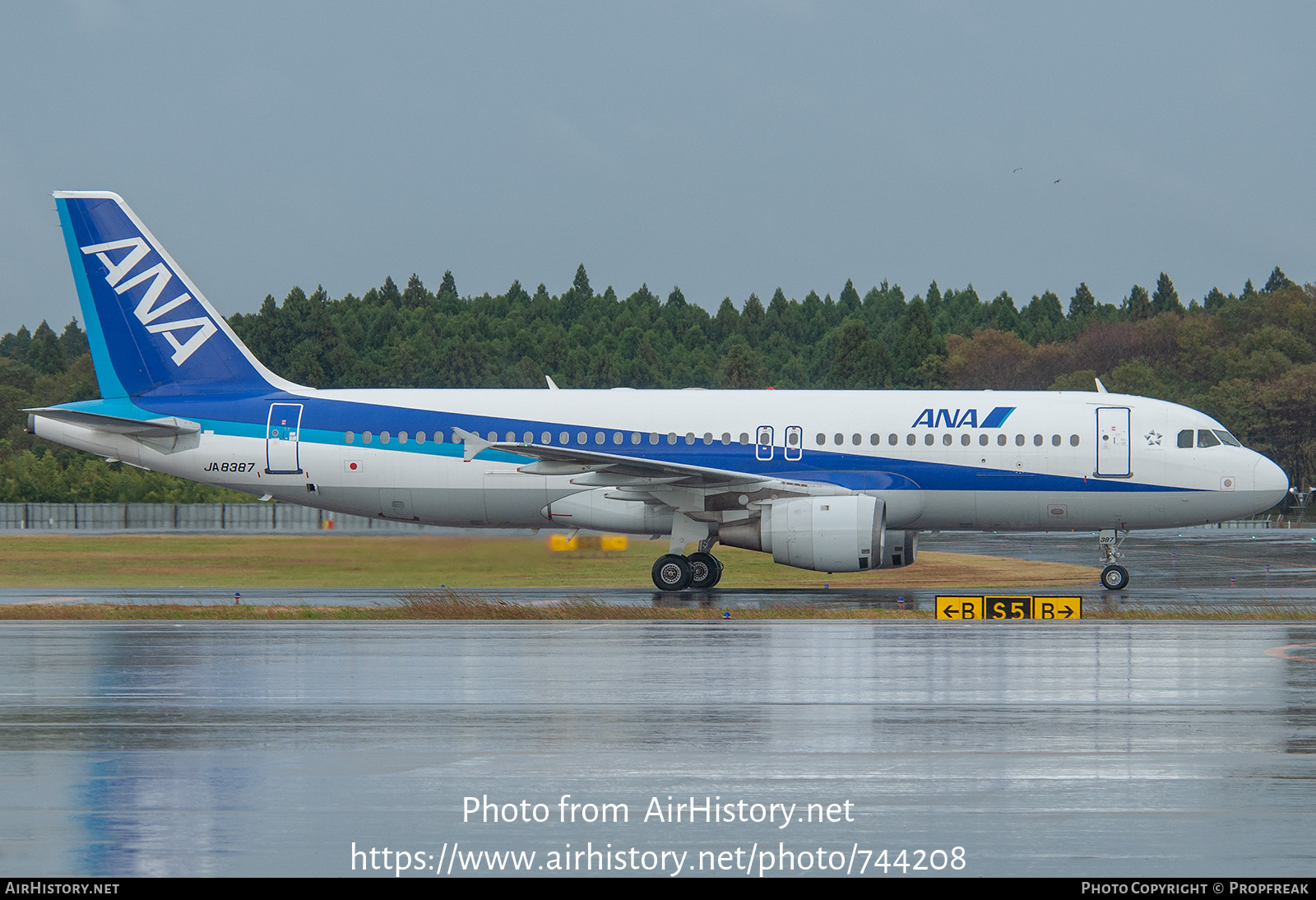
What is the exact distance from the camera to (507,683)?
15805 millimetres

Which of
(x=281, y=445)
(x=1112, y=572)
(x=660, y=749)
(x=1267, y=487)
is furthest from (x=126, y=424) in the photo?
(x=1267, y=487)

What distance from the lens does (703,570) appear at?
1126 inches

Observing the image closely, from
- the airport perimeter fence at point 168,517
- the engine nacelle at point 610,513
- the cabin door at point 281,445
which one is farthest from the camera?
the airport perimeter fence at point 168,517

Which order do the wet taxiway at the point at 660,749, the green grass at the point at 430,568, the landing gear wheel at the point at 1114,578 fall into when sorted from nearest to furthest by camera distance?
1. the wet taxiway at the point at 660,749
2. the landing gear wheel at the point at 1114,578
3. the green grass at the point at 430,568

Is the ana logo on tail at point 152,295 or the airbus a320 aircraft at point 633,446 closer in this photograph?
the airbus a320 aircraft at point 633,446

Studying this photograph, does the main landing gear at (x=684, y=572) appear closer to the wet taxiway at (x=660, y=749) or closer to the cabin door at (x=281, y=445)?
the cabin door at (x=281, y=445)

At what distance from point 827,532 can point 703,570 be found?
3.13 meters

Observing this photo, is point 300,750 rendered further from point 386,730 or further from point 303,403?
point 303,403

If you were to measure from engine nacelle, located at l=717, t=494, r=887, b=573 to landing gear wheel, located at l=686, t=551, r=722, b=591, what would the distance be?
172 cm

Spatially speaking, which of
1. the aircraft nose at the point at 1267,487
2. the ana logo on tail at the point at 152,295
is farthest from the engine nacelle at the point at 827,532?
the ana logo on tail at the point at 152,295

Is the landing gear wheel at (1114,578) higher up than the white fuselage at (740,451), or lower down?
lower down

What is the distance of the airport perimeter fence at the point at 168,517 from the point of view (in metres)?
60.4

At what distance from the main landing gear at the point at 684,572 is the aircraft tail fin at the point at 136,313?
9.07 metres

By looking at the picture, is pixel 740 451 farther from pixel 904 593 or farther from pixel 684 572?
pixel 904 593
